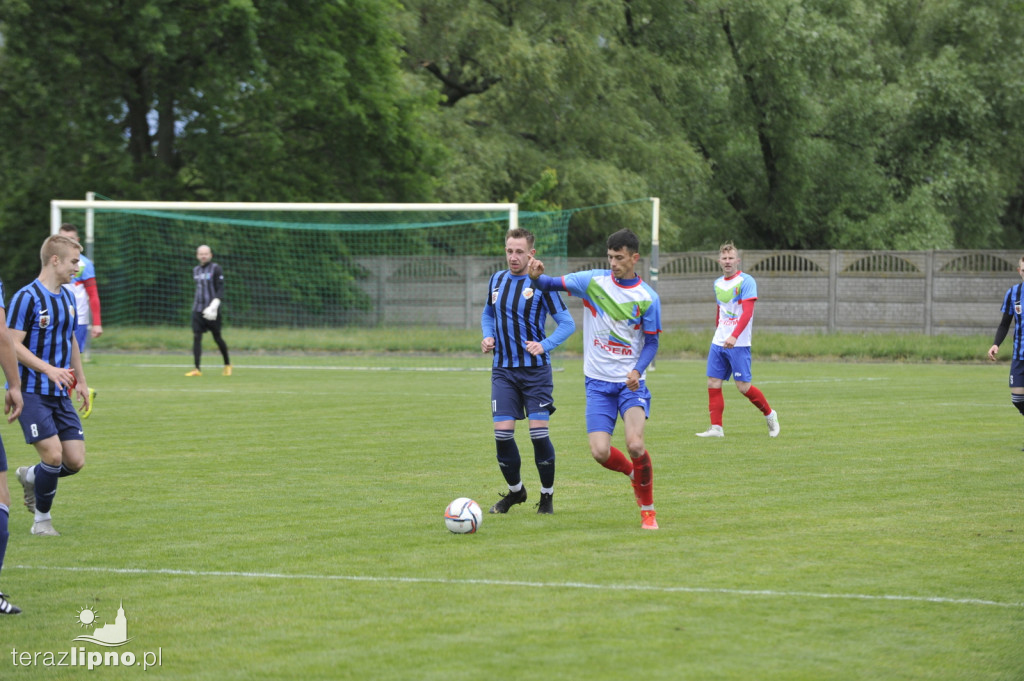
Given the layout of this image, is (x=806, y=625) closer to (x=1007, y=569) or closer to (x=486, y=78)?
(x=1007, y=569)

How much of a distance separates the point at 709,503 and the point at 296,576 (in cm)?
358

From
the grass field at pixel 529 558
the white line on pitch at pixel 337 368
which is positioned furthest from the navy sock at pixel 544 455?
the white line on pitch at pixel 337 368

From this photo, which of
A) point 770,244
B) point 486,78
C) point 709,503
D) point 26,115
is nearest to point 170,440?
point 709,503

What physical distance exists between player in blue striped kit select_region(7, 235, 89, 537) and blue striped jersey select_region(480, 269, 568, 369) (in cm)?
294

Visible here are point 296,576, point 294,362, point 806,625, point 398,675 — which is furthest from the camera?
point 294,362

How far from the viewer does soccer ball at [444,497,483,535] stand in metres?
7.66

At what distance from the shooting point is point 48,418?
7.52 m

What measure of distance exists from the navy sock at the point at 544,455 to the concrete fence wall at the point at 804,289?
1798 cm

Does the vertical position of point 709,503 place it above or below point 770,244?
below

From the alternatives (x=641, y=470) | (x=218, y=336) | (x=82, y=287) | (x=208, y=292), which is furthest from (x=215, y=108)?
(x=641, y=470)

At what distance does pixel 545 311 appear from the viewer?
882 centimetres

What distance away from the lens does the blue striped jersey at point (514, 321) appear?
8.57 m

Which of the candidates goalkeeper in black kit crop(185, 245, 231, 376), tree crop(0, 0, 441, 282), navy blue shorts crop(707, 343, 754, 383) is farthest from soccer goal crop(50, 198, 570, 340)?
navy blue shorts crop(707, 343, 754, 383)

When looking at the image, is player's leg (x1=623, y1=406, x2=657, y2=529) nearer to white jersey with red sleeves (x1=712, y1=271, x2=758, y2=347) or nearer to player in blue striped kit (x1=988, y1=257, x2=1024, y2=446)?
white jersey with red sleeves (x1=712, y1=271, x2=758, y2=347)
